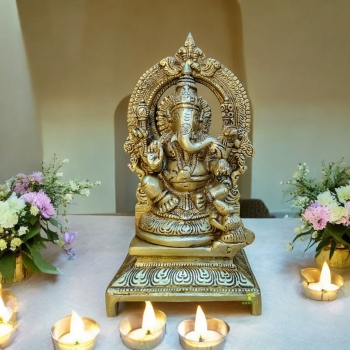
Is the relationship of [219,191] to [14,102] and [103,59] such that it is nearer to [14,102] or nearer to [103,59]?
A: [14,102]

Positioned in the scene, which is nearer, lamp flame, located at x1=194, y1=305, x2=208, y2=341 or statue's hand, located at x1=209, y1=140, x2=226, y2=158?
lamp flame, located at x1=194, y1=305, x2=208, y2=341

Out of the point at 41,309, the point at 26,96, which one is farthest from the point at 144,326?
the point at 26,96

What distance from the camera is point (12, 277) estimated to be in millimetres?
1163

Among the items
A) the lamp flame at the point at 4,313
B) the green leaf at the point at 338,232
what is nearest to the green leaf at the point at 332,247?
the green leaf at the point at 338,232

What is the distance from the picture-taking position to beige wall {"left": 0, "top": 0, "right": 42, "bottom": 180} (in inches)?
73.0

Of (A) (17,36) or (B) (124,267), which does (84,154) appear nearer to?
(A) (17,36)

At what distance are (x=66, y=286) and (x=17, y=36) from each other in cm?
169

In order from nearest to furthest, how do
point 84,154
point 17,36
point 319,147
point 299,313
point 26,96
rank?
point 299,313 → point 17,36 → point 26,96 → point 319,147 → point 84,154

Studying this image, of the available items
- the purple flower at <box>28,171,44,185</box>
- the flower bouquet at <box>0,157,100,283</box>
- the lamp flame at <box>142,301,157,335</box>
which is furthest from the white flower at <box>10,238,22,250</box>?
the lamp flame at <box>142,301,157,335</box>

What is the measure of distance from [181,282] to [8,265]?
616mm

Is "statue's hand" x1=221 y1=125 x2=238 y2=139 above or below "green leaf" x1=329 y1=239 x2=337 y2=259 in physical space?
above

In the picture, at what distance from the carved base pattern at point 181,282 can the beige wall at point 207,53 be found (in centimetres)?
169

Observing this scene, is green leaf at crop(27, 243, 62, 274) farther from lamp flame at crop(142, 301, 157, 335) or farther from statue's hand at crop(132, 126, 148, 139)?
statue's hand at crop(132, 126, 148, 139)

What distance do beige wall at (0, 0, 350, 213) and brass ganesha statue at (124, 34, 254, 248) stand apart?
136 cm
